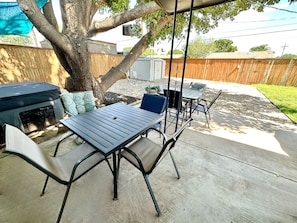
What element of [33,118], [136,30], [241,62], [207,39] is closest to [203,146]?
[33,118]

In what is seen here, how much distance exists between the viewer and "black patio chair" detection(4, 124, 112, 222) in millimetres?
938

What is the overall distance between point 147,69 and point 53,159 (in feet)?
29.0

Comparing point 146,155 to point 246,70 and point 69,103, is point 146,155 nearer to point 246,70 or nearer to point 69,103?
point 69,103

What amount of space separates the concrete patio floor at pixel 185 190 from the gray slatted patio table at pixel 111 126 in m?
0.28

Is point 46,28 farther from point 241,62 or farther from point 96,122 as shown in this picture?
point 241,62

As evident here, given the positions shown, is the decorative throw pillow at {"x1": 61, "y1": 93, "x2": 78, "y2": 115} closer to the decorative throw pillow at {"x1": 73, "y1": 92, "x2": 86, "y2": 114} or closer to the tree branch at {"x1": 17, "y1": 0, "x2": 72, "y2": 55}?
the decorative throw pillow at {"x1": 73, "y1": 92, "x2": 86, "y2": 114}

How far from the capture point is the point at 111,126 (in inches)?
64.4

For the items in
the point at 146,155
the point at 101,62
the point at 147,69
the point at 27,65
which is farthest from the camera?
the point at 147,69

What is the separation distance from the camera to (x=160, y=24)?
12.0 ft

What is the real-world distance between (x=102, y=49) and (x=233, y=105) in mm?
10860

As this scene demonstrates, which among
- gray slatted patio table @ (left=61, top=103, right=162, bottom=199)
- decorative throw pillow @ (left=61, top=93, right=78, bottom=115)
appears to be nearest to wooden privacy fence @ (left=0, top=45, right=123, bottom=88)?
decorative throw pillow @ (left=61, top=93, right=78, bottom=115)

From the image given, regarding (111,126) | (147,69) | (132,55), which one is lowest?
(111,126)

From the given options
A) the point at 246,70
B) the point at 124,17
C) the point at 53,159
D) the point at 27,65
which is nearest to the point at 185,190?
the point at 53,159

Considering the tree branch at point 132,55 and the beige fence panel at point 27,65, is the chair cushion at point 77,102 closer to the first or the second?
the tree branch at point 132,55
